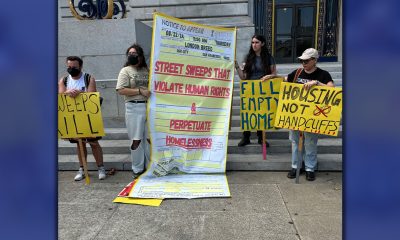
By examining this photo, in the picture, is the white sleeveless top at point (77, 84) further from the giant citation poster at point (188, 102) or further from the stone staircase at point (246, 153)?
the stone staircase at point (246, 153)

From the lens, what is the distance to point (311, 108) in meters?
4.29

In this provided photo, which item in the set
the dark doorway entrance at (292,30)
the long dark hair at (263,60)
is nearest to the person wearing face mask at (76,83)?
the long dark hair at (263,60)

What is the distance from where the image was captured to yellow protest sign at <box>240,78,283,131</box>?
4.89 m

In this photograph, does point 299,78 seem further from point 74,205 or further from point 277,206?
point 74,205

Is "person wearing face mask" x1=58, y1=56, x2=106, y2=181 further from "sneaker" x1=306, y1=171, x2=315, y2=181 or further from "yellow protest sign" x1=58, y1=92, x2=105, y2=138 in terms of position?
"sneaker" x1=306, y1=171, x2=315, y2=181

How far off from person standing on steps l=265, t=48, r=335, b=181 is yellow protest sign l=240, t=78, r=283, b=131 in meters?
0.33

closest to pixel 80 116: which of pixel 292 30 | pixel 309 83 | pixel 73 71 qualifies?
pixel 73 71

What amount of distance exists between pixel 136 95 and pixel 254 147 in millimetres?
2254

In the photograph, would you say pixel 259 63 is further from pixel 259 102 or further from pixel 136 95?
pixel 136 95

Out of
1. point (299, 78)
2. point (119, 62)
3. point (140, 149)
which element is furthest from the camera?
point (119, 62)

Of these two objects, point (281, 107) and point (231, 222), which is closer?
point (231, 222)

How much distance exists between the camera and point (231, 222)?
11.1ft
